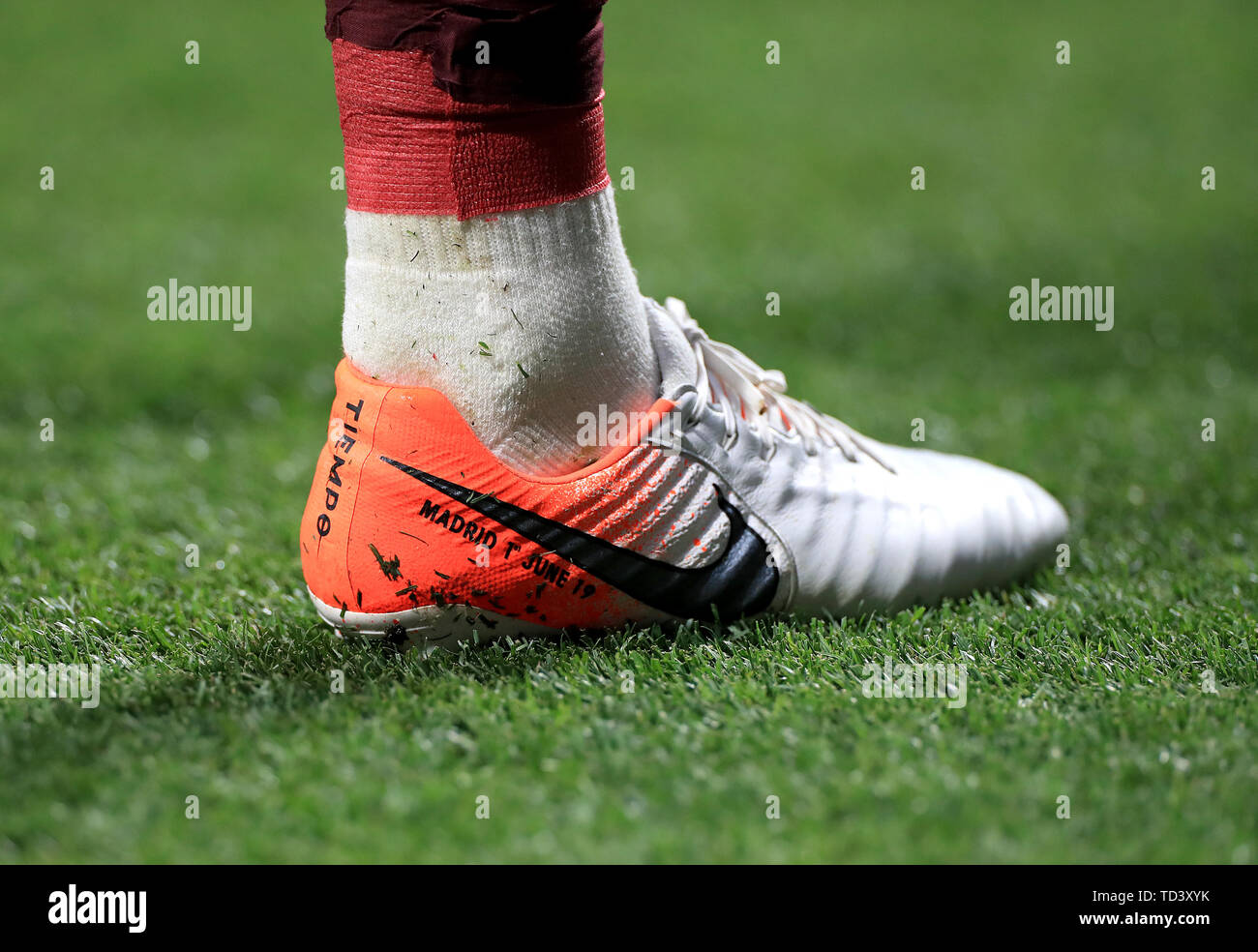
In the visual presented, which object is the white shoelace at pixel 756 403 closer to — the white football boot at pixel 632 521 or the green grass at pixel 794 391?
the white football boot at pixel 632 521

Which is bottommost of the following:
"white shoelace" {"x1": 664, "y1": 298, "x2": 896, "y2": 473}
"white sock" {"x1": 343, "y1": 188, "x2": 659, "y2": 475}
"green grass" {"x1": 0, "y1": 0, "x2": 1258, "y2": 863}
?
"green grass" {"x1": 0, "y1": 0, "x2": 1258, "y2": 863}

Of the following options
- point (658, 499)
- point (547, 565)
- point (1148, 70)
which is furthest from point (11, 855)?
point (1148, 70)

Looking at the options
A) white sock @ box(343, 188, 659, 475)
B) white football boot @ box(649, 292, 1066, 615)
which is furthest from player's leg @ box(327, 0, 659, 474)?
white football boot @ box(649, 292, 1066, 615)

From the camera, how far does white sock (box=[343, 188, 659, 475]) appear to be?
48.6 inches

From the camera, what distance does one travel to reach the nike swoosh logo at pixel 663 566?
4.15 feet

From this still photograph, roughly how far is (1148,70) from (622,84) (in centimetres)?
251

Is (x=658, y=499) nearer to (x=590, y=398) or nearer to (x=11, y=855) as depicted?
(x=590, y=398)

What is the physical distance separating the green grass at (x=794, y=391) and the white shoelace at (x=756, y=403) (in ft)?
0.76

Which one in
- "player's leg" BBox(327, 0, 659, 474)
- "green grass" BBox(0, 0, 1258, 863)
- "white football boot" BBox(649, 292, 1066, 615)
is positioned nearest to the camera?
"green grass" BBox(0, 0, 1258, 863)

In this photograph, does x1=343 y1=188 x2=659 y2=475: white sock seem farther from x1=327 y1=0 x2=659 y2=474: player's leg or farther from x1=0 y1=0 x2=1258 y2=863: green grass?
x1=0 y1=0 x2=1258 y2=863: green grass

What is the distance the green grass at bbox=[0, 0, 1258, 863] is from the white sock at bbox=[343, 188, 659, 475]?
0.26 meters

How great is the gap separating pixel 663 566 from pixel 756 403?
0.86 feet

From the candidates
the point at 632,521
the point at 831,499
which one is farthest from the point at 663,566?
the point at 831,499

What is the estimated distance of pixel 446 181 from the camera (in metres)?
1.20
